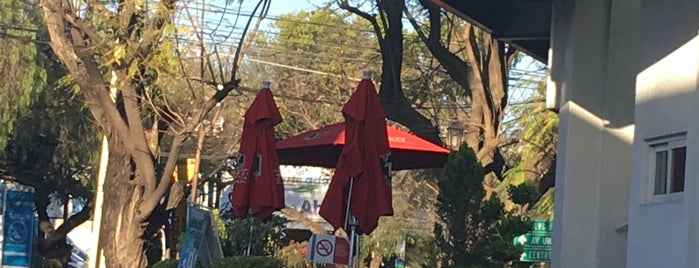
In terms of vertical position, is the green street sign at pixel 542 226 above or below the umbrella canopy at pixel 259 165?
below

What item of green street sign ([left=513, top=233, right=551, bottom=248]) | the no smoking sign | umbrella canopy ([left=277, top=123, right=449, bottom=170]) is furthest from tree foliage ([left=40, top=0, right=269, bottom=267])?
green street sign ([left=513, top=233, right=551, bottom=248])

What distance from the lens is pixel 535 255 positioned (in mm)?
12539

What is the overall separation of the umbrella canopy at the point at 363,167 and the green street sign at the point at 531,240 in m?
1.55

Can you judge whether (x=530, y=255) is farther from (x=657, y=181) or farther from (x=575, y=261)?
(x=657, y=181)

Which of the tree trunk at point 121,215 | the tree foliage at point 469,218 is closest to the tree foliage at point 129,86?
the tree trunk at point 121,215

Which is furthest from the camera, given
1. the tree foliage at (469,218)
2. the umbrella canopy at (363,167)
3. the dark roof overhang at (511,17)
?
the dark roof overhang at (511,17)

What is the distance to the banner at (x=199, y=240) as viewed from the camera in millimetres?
12180

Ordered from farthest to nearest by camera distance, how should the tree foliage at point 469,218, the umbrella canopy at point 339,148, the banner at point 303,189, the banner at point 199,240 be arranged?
the banner at point 303,189, the umbrella canopy at point 339,148, the tree foliage at point 469,218, the banner at point 199,240

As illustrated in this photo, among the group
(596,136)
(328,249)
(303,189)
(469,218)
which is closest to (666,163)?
(596,136)

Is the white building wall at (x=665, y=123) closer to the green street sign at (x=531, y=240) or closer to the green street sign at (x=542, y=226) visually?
the green street sign at (x=531, y=240)

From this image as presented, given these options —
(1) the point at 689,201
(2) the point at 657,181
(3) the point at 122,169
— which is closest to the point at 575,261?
(2) the point at 657,181

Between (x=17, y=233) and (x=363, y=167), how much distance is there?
13.6 meters

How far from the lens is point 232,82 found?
683 inches

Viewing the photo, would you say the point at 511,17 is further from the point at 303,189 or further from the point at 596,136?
the point at 303,189
